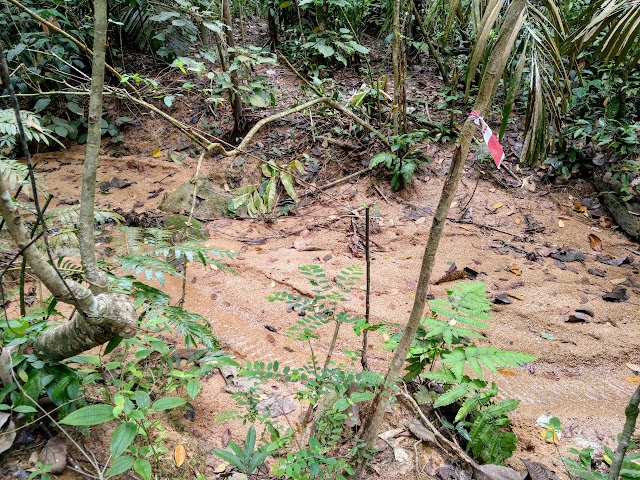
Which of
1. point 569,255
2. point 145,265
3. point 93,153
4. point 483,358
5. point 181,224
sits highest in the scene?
point 93,153

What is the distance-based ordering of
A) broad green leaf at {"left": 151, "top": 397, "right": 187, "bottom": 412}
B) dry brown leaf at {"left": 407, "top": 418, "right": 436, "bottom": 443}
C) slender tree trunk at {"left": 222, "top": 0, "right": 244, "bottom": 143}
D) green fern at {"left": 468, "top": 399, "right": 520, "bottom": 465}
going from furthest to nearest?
slender tree trunk at {"left": 222, "top": 0, "right": 244, "bottom": 143} → dry brown leaf at {"left": 407, "top": 418, "right": 436, "bottom": 443} → green fern at {"left": 468, "top": 399, "right": 520, "bottom": 465} → broad green leaf at {"left": 151, "top": 397, "right": 187, "bottom": 412}

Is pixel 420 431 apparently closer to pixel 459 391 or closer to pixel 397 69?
pixel 459 391

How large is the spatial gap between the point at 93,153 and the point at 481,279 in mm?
2988

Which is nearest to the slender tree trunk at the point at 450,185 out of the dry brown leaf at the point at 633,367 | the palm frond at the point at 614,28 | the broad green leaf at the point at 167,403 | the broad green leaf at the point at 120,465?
the broad green leaf at the point at 167,403

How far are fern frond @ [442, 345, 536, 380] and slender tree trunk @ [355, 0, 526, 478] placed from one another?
0.27m

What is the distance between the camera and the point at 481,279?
344 centimetres

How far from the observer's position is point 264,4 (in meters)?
6.89

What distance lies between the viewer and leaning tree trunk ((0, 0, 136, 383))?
122cm

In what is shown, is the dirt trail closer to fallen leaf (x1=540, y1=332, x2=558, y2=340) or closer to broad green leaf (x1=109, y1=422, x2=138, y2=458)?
fallen leaf (x1=540, y1=332, x2=558, y2=340)

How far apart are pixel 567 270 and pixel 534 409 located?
71.7 inches

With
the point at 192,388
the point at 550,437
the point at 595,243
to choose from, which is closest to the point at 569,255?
the point at 595,243

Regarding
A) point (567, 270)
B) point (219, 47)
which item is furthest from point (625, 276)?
point (219, 47)

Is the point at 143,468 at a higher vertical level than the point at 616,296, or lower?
higher

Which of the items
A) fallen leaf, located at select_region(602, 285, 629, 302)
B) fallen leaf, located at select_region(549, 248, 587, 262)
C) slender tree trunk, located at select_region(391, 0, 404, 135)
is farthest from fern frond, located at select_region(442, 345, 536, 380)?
slender tree trunk, located at select_region(391, 0, 404, 135)
